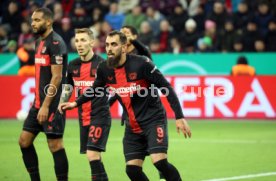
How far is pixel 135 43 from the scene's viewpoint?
10266 mm

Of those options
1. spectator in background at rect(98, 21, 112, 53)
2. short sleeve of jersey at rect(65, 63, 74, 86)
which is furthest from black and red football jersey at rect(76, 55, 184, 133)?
spectator in background at rect(98, 21, 112, 53)

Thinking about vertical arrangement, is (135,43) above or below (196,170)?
above

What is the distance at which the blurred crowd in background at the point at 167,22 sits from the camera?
20.0 m

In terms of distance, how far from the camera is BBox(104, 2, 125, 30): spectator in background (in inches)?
841

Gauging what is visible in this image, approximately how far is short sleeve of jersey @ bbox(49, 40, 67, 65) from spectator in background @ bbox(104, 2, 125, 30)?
40.1ft

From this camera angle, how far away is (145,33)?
20453 millimetres

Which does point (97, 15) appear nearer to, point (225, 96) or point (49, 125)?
point (225, 96)

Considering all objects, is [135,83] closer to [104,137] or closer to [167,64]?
[104,137]

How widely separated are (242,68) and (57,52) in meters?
9.88

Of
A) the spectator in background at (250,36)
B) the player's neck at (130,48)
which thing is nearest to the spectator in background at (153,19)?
the spectator in background at (250,36)

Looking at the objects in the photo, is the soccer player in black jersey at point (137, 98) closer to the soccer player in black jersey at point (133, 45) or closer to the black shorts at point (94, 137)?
the black shorts at point (94, 137)

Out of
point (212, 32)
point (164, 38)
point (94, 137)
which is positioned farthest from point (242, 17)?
point (94, 137)

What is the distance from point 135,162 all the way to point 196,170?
118 inches

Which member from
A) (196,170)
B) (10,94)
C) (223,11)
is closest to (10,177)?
(196,170)
